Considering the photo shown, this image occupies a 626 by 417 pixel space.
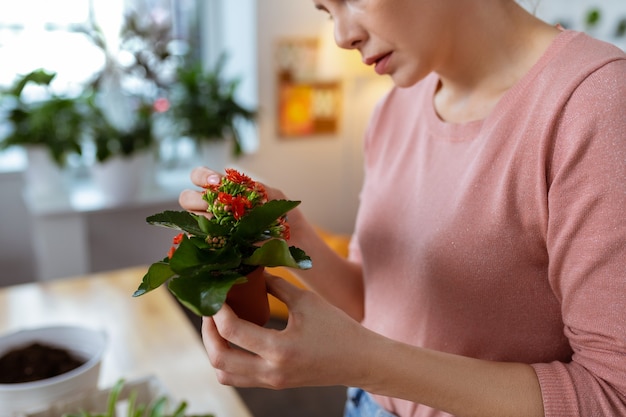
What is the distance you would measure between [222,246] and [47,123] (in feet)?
6.76

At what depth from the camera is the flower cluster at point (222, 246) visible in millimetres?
531

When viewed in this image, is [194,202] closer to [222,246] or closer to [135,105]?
[222,246]

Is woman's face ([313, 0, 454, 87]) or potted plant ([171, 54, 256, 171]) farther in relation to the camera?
potted plant ([171, 54, 256, 171])

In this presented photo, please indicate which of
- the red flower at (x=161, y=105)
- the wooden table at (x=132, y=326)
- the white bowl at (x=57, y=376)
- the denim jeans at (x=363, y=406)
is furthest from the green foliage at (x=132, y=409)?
the red flower at (x=161, y=105)

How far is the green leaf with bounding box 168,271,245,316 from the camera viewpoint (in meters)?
0.51

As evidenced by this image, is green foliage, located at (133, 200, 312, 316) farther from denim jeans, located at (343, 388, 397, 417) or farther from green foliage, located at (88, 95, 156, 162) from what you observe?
green foliage, located at (88, 95, 156, 162)

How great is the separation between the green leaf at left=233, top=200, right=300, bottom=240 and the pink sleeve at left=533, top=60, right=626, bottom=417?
29cm

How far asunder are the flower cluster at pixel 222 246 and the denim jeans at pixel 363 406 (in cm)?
39

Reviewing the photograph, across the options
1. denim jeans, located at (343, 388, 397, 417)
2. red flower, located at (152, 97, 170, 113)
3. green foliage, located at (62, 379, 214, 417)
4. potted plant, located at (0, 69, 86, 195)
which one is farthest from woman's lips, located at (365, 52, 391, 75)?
red flower, located at (152, 97, 170, 113)

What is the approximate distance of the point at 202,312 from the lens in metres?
0.51

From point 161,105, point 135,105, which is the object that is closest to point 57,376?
point 161,105

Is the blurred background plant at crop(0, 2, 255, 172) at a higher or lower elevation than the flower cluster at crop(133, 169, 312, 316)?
lower

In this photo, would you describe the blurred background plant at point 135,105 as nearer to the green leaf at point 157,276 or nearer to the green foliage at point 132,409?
the green foliage at point 132,409

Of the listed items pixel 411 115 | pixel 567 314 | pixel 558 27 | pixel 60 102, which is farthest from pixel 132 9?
pixel 567 314
